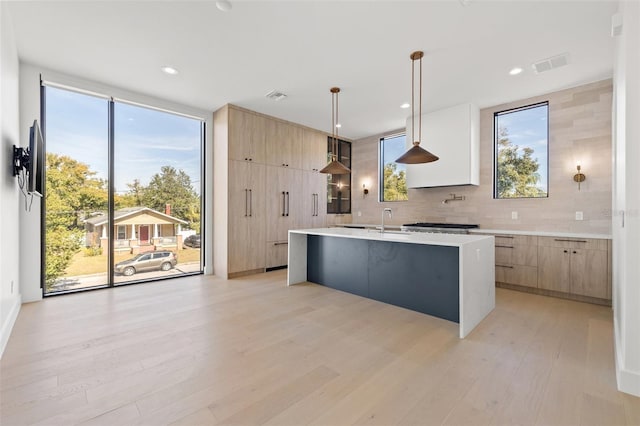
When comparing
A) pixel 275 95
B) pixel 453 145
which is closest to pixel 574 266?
pixel 453 145

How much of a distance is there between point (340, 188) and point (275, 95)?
3124 millimetres

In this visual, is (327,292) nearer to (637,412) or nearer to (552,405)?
(552,405)

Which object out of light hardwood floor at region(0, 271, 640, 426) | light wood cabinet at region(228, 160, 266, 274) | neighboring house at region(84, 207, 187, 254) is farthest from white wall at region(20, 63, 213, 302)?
light wood cabinet at region(228, 160, 266, 274)

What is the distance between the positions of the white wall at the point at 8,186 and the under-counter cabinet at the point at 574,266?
579cm

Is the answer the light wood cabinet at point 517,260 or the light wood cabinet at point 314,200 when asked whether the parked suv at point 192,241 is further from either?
the light wood cabinet at point 517,260

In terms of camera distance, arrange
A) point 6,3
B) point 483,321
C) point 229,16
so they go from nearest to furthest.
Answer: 1. point 6,3
2. point 229,16
3. point 483,321

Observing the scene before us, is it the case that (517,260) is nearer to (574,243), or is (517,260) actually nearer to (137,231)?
(574,243)

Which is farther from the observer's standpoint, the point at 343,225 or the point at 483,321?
the point at 343,225

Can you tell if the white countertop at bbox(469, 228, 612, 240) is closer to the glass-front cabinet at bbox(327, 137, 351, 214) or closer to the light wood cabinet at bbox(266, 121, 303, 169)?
the glass-front cabinet at bbox(327, 137, 351, 214)

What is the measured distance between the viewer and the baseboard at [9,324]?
7.62 feet

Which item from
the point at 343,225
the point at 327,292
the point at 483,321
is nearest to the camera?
the point at 483,321

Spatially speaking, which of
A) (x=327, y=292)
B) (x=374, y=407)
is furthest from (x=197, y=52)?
(x=374, y=407)

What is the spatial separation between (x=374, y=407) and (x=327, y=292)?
7.74 ft

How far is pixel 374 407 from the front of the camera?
5.48 ft
